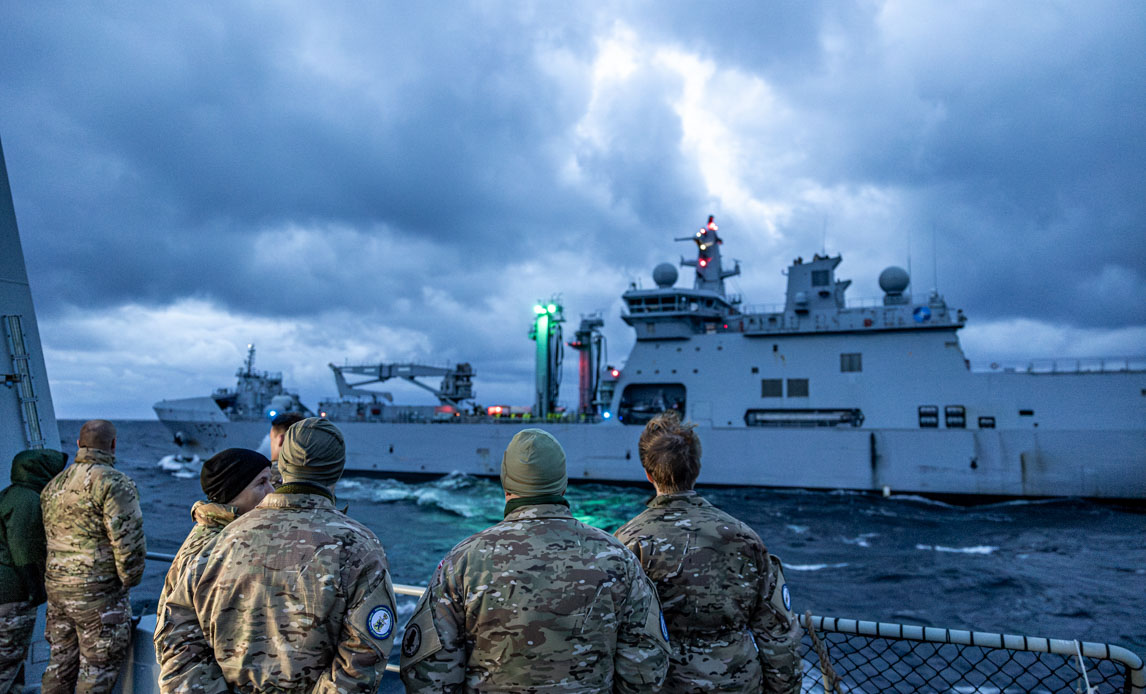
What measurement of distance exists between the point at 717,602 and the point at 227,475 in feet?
5.95

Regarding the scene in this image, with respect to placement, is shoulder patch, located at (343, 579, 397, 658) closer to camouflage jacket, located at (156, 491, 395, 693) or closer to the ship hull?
camouflage jacket, located at (156, 491, 395, 693)

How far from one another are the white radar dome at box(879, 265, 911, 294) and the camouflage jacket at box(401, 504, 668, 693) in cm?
2234

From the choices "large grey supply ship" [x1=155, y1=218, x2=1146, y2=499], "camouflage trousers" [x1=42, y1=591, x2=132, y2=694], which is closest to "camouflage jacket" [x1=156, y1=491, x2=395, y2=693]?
"camouflage trousers" [x1=42, y1=591, x2=132, y2=694]

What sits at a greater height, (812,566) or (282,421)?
(282,421)

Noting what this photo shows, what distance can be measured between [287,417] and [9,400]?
8.53 feet

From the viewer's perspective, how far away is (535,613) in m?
1.52

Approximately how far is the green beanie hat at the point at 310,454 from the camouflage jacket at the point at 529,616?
0.51 metres

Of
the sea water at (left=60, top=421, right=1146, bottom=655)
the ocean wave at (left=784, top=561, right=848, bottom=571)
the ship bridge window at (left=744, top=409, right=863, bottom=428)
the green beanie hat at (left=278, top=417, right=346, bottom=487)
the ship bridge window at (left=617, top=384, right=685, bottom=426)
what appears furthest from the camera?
the ship bridge window at (left=617, top=384, right=685, bottom=426)

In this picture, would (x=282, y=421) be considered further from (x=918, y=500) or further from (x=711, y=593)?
(x=918, y=500)

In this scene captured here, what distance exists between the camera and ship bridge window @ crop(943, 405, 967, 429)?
18984 millimetres

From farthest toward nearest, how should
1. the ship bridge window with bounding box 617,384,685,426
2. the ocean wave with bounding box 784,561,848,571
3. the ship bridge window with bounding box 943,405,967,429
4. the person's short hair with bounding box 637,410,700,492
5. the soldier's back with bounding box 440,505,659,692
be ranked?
the ship bridge window with bounding box 617,384,685,426, the ship bridge window with bounding box 943,405,967,429, the ocean wave with bounding box 784,561,848,571, the person's short hair with bounding box 637,410,700,492, the soldier's back with bounding box 440,505,659,692

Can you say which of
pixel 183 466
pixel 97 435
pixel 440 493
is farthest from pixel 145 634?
pixel 183 466

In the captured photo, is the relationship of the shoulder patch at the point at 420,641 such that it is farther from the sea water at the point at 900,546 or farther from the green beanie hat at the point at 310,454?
the sea water at the point at 900,546

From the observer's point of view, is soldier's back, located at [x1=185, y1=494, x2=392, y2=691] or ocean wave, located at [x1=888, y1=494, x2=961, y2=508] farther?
Answer: ocean wave, located at [x1=888, y1=494, x2=961, y2=508]
